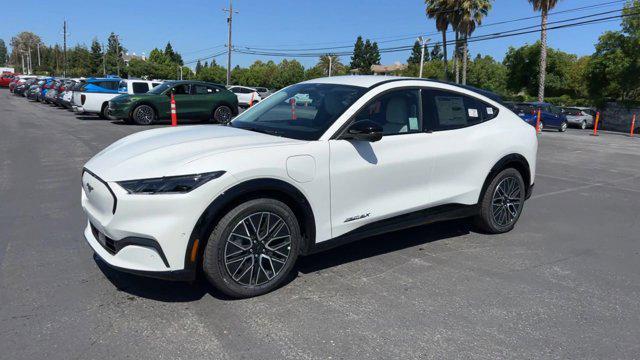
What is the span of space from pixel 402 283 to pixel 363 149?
115 centimetres

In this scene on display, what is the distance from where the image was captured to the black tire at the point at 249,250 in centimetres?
344

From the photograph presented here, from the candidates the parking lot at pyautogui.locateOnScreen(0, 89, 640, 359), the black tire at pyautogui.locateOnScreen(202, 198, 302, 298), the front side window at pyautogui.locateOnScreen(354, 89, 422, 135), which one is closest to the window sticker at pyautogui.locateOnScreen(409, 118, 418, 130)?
the front side window at pyautogui.locateOnScreen(354, 89, 422, 135)

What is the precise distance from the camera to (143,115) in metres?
16.9

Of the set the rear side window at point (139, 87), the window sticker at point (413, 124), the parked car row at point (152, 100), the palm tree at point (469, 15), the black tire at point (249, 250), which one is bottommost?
the black tire at point (249, 250)

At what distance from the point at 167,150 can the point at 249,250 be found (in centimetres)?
95

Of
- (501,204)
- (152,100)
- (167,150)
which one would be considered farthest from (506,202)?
(152,100)

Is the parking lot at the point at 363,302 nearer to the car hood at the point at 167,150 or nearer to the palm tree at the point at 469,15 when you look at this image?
the car hood at the point at 167,150

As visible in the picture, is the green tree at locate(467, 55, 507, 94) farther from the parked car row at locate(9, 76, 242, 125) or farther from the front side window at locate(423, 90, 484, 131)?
the front side window at locate(423, 90, 484, 131)

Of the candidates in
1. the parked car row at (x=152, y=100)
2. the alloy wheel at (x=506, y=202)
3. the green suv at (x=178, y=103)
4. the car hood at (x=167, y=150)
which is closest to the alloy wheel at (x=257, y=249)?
the car hood at (x=167, y=150)

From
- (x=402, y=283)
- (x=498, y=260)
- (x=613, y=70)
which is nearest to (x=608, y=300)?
(x=498, y=260)

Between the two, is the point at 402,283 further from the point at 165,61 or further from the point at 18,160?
the point at 165,61

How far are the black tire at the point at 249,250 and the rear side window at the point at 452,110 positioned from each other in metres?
1.85

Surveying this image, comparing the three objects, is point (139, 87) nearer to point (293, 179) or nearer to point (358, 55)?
point (293, 179)

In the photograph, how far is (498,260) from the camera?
15.6 ft
